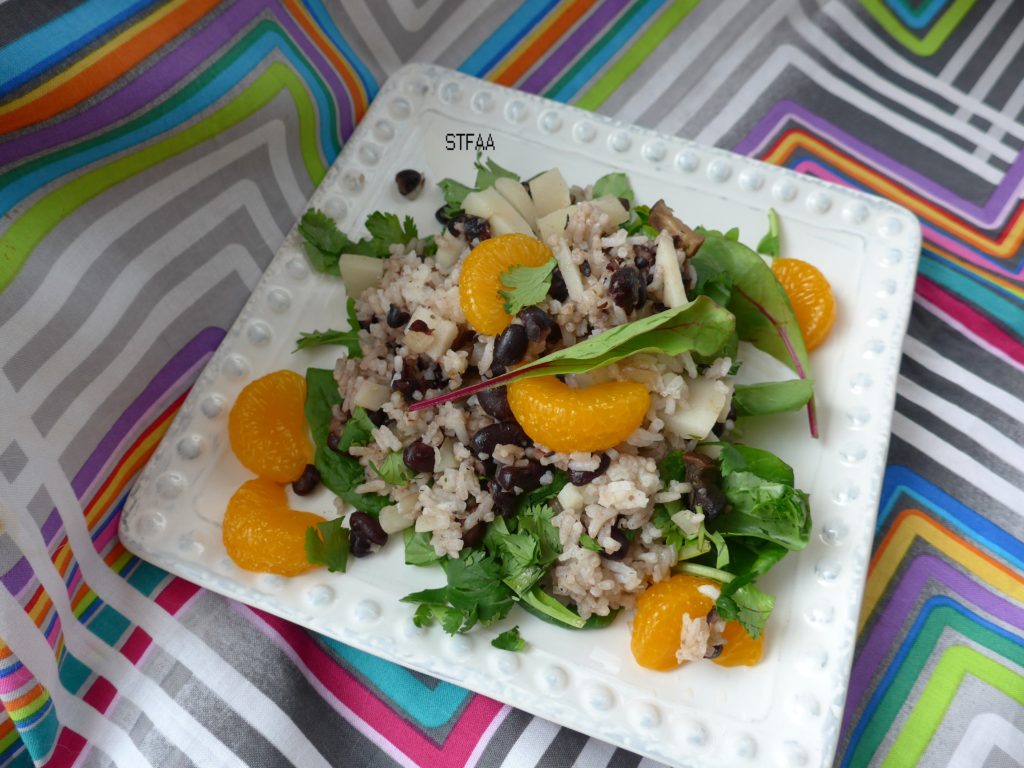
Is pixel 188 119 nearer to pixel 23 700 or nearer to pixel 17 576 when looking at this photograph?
pixel 17 576

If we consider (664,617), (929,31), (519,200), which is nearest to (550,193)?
(519,200)

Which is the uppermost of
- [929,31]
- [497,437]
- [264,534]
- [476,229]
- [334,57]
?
[929,31]

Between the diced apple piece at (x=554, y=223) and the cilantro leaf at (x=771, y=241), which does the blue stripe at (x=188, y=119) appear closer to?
the diced apple piece at (x=554, y=223)

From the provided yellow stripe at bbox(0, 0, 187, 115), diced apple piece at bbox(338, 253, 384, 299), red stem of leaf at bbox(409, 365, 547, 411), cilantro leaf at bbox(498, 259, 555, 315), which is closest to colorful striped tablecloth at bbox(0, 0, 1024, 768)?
yellow stripe at bbox(0, 0, 187, 115)

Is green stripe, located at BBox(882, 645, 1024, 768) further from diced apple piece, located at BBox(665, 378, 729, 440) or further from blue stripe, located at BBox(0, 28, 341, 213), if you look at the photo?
blue stripe, located at BBox(0, 28, 341, 213)

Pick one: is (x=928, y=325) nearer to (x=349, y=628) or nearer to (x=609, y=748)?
(x=609, y=748)

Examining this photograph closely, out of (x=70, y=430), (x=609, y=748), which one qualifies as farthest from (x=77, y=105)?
(x=609, y=748)
